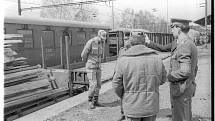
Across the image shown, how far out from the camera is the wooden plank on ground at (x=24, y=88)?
5699mm

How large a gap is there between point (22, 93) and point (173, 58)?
3.99 m

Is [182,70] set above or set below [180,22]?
below

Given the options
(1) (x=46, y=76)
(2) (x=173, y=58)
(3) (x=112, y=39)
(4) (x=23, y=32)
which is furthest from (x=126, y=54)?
(3) (x=112, y=39)

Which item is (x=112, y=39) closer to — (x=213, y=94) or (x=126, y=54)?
(x=126, y=54)

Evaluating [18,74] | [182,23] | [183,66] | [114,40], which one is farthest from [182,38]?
[114,40]

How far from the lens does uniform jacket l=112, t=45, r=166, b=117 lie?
3.02m

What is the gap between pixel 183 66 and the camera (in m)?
3.37

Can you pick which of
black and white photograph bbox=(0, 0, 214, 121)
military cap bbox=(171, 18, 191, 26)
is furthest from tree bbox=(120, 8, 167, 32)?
military cap bbox=(171, 18, 191, 26)

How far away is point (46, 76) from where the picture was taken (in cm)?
727

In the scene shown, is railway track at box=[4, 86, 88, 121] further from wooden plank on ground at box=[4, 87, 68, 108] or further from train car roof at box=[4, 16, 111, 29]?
train car roof at box=[4, 16, 111, 29]

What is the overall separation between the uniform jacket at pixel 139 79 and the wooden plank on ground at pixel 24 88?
3.48 meters

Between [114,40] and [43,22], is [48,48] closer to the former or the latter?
[43,22]

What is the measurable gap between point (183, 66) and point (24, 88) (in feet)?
13.5

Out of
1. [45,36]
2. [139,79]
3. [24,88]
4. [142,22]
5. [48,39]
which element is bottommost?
[24,88]
